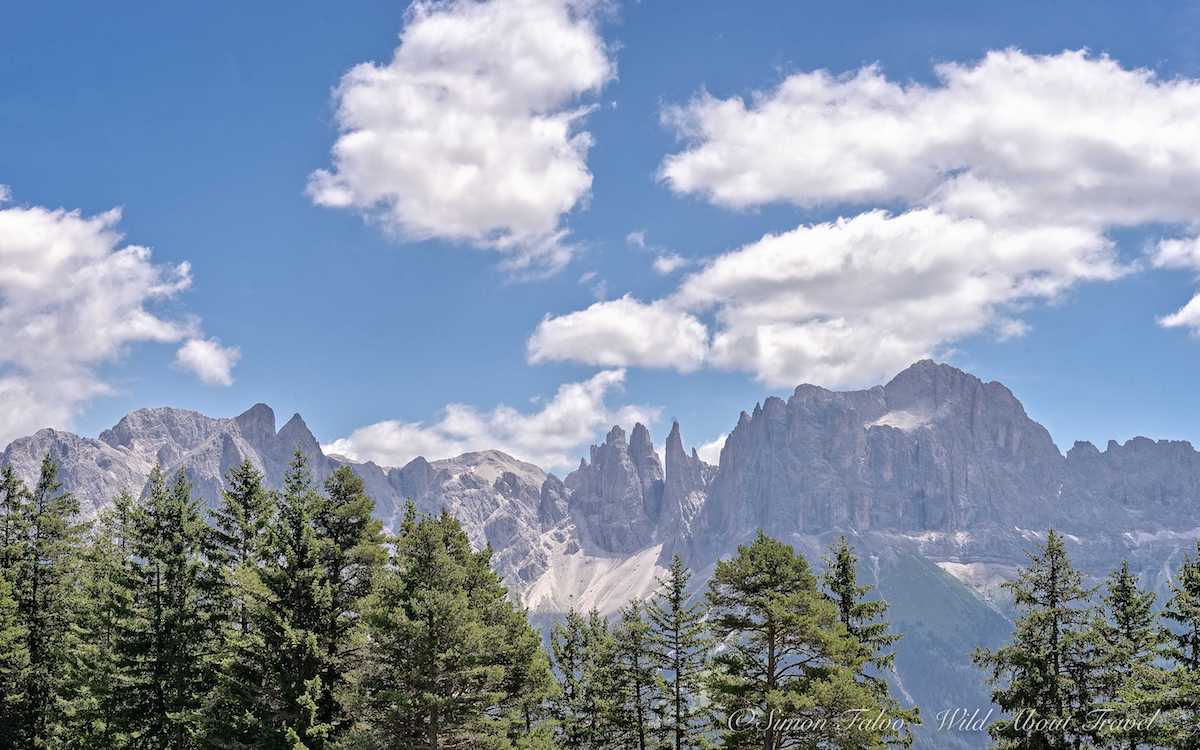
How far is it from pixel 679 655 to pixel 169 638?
2212cm

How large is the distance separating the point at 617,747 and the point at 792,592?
1773cm

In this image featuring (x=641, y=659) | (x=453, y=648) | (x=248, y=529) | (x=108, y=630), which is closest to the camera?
(x=453, y=648)

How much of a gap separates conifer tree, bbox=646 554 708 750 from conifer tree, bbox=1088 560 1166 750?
51.9 ft

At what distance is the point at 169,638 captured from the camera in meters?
39.0

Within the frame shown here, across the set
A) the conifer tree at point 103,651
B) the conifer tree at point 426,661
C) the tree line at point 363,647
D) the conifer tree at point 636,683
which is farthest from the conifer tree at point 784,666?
the conifer tree at point 103,651

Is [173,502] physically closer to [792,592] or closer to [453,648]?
[453,648]

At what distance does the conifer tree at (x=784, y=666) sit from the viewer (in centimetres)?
3456

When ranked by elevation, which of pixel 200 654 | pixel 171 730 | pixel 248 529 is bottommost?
pixel 171 730

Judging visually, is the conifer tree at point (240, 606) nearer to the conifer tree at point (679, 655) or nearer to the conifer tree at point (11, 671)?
the conifer tree at point (11, 671)

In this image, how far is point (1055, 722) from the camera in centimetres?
3575

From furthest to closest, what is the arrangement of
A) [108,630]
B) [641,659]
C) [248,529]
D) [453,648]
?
1. [641,659]
2. [108,630]
3. [248,529]
4. [453,648]

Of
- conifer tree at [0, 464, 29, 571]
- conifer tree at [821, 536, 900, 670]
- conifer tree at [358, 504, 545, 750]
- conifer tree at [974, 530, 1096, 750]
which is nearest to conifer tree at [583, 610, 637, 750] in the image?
conifer tree at [358, 504, 545, 750]

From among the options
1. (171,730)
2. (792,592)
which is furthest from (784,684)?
(171,730)

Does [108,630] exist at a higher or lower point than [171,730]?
higher
